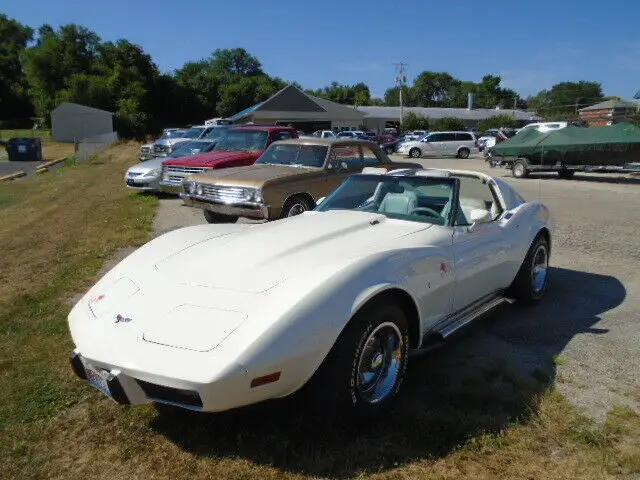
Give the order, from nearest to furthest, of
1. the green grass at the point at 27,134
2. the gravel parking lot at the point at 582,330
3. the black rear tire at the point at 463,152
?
1. the gravel parking lot at the point at 582,330
2. the black rear tire at the point at 463,152
3. the green grass at the point at 27,134

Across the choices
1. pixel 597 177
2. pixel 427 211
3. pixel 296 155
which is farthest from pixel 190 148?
pixel 597 177

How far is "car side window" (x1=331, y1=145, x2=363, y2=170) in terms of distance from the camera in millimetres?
10038

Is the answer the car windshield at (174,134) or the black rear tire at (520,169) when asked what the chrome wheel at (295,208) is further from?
the car windshield at (174,134)

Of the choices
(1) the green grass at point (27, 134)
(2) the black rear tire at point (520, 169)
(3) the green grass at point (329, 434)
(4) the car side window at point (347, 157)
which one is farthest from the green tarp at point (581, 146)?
(1) the green grass at point (27, 134)

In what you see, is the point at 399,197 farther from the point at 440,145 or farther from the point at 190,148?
the point at 440,145

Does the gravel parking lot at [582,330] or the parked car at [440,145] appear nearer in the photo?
the gravel parking lot at [582,330]

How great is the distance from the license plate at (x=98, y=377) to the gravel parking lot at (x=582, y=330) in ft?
7.46

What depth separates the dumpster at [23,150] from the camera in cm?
2948

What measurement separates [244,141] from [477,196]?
816cm

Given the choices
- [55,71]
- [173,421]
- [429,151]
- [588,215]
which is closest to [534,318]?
[173,421]

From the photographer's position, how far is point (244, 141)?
1282cm

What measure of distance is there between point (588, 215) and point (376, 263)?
973cm

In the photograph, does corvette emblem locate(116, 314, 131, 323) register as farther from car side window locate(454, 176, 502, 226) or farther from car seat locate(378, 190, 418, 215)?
car side window locate(454, 176, 502, 226)

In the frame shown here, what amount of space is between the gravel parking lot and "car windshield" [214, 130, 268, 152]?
3766 mm
